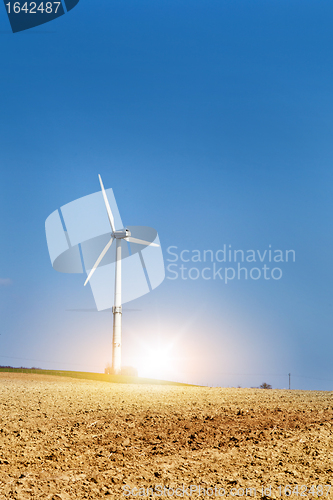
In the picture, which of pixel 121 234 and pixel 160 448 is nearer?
pixel 160 448

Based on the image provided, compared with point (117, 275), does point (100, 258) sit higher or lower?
higher

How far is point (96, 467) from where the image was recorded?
1027 centimetres

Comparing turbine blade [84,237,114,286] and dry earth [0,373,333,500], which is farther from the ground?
turbine blade [84,237,114,286]

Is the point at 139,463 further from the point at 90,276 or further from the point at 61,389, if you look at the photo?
the point at 90,276

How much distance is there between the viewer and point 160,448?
11.4 metres

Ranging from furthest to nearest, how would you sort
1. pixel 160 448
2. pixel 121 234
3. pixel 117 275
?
1. pixel 121 234
2. pixel 117 275
3. pixel 160 448

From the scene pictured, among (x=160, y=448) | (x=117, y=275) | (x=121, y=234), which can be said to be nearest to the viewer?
(x=160, y=448)

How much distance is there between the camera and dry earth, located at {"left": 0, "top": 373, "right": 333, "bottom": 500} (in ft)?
30.5

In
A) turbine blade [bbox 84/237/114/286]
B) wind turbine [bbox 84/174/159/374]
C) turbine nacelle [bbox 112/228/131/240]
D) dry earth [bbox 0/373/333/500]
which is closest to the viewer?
dry earth [bbox 0/373/333/500]

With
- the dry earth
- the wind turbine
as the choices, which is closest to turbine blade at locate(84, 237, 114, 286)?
the wind turbine

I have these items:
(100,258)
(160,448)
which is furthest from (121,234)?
(160,448)

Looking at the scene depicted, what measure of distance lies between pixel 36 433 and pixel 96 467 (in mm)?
3266

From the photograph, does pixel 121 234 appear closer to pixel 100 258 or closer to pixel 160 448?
pixel 100 258

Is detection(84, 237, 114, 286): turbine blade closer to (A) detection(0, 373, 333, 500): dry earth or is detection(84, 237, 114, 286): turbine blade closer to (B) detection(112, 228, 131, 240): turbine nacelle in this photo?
(B) detection(112, 228, 131, 240): turbine nacelle
